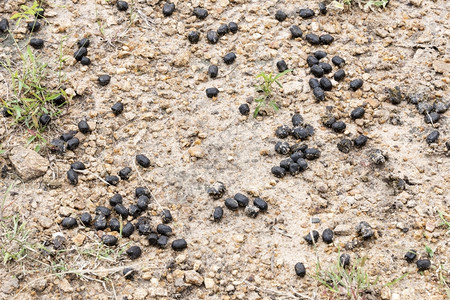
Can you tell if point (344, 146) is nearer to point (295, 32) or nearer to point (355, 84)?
point (355, 84)

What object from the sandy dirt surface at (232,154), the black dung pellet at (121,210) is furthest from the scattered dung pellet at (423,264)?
the black dung pellet at (121,210)

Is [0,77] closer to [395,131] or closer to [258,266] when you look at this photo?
[258,266]

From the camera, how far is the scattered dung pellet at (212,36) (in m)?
6.16

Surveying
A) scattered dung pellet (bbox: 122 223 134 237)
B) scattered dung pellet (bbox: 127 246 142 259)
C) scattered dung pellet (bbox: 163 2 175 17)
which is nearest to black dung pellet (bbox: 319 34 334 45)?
scattered dung pellet (bbox: 163 2 175 17)

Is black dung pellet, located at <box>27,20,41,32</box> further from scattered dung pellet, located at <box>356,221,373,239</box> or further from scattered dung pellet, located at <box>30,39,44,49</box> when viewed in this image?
scattered dung pellet, located at <box>356,221,373,239</box>

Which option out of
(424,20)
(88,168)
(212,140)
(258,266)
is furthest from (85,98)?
(424,20)

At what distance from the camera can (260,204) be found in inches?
200

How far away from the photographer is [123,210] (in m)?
5.11

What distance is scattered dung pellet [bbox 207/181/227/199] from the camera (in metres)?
5.18

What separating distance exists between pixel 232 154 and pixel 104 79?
1.46m

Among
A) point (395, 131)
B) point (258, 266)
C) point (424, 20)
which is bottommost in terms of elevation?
point (258, 266)

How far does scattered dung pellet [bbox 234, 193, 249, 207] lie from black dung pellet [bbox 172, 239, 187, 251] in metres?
0.58

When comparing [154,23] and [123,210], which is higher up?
[154,23]

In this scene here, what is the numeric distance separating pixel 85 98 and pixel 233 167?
160 cm
